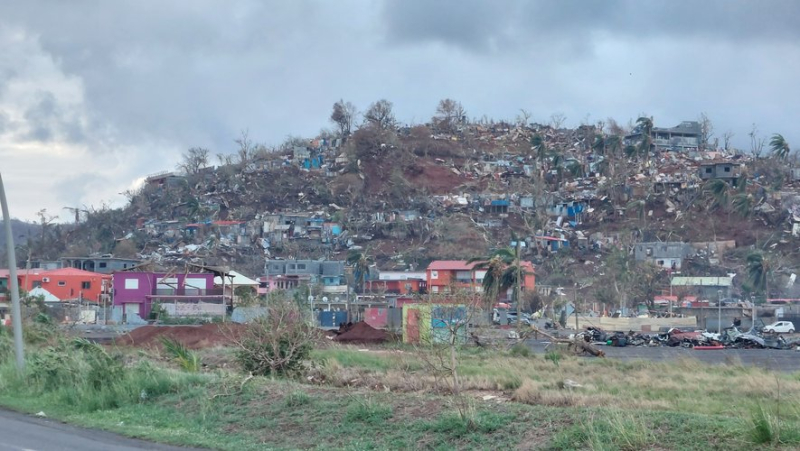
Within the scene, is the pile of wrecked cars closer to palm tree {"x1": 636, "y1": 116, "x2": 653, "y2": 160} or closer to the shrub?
the shrub

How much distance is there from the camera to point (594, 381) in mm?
26625

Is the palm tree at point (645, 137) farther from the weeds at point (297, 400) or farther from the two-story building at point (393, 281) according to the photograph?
the weeds at point (297, 400)

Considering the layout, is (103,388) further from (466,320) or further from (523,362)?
(523,362)

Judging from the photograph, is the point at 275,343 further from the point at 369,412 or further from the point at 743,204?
the point at 743,204

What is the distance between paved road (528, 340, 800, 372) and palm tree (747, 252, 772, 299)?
119 ft

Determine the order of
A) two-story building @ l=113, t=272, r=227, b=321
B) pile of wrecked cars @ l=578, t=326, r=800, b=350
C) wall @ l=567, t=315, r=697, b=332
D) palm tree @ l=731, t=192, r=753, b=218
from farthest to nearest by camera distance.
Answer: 1. palm tree @ l=731, t=192, r=753, b=218
2. two-story building @ l=113, t=272, r=227, b=321
3. wall @ l=567, t=315, r=697, b=332
4. pile of wrecked cars @ l=578, t=326, r=800, b=350

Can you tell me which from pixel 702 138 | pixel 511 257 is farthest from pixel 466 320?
pixel 702 138

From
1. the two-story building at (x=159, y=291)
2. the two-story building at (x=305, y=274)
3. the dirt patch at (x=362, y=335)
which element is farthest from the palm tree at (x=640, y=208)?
the dirt patch at (x=362, y=335)

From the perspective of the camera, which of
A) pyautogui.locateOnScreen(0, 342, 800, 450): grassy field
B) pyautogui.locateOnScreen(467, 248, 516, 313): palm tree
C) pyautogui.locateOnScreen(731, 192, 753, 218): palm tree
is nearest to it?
pyautogui.locateOnScreen(0, 342, 800, 450): grassy field

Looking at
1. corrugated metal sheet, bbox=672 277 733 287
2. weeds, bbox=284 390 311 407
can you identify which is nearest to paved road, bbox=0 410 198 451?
weeds, bbox=284 390 311 407

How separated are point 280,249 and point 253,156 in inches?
1302

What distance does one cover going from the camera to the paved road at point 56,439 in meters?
14.6

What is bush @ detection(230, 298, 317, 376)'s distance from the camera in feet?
72.0

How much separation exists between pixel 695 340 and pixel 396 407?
139ft
